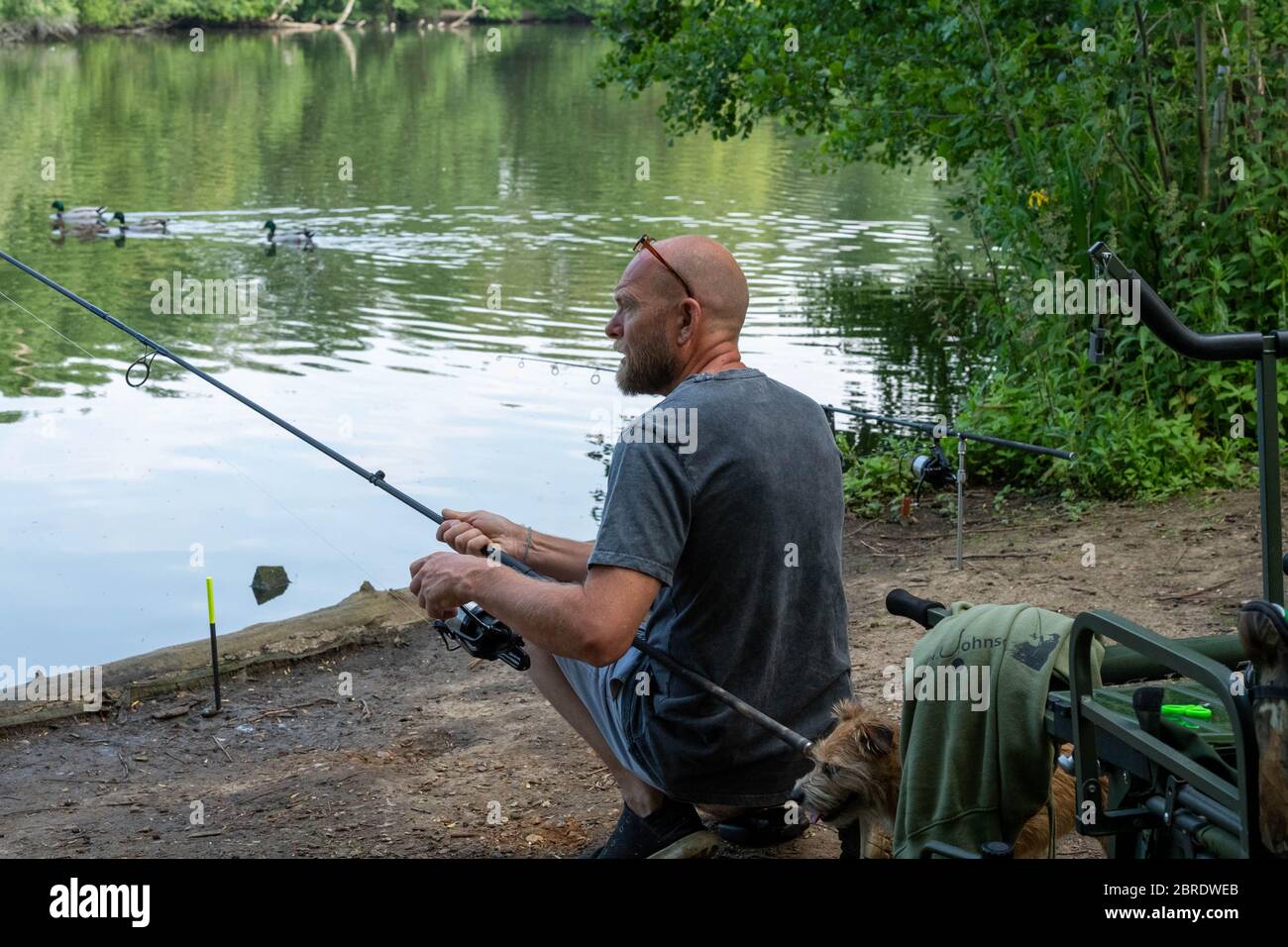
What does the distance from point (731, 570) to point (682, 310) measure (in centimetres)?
57

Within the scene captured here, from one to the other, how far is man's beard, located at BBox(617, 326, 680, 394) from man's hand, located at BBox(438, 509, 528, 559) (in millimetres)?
480

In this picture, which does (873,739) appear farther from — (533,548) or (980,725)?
(533,548)

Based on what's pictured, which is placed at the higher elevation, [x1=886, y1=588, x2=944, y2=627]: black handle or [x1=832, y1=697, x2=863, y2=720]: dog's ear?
[x1=886, y1=588, x2=944, y2=627]: black handle

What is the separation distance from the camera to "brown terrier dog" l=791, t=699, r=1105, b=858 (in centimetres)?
288

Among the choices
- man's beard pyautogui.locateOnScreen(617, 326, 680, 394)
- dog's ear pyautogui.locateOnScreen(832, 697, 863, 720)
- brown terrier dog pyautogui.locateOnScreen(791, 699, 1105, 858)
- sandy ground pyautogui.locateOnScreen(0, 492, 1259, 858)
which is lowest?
sandy ground pyautogui.locateOnScreen(0, 492, 1259, 858)

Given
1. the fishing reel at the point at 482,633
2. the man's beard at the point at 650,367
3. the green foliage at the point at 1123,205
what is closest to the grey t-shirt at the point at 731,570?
the man's beard at the point at 650,367

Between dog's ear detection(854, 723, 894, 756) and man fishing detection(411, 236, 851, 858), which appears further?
man fishing detection(411, 236, 851, 858)

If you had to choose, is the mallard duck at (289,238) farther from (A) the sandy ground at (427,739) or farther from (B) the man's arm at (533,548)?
(B) the man's arm at (533,548)

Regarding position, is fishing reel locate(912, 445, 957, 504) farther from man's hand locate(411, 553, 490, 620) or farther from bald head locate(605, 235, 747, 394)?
man's hand locate(411, 553, 490, 620)

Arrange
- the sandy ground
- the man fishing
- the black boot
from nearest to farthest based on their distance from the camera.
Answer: the man fishing → the black boot → the sandy ground

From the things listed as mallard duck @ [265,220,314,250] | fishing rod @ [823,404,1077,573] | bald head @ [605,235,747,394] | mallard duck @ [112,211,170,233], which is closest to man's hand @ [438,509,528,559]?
bald head @ [605,235,747,394]

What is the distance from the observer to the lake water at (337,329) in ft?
29.2
